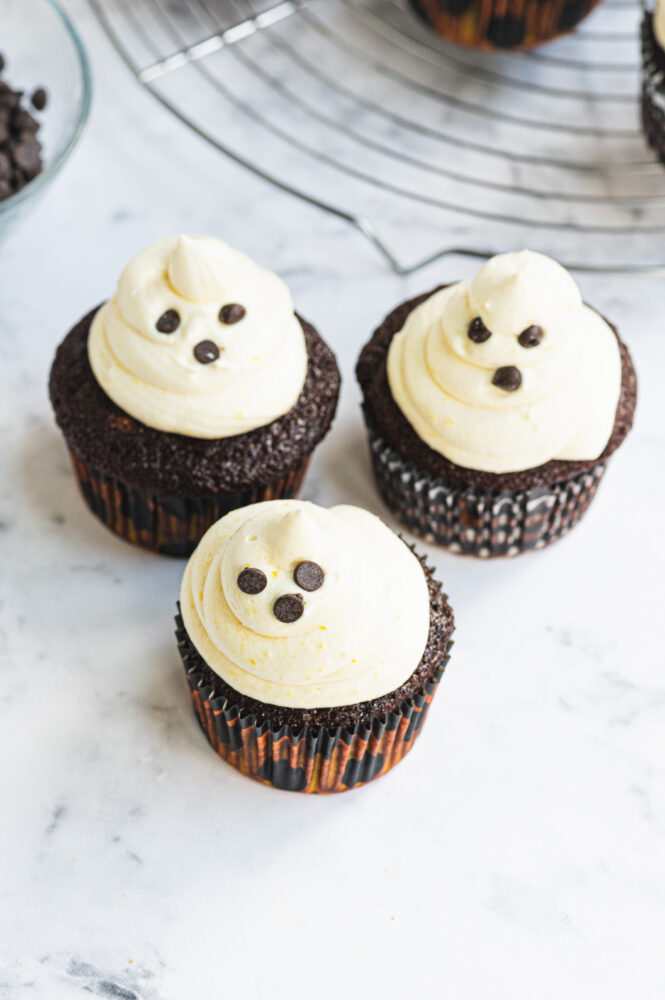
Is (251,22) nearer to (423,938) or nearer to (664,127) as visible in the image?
(664,127)

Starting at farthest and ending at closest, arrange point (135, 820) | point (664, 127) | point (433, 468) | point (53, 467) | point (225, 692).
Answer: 1. point (664, 127)
2. point (53, 467)
3. point (433, 468)
4. point (135, 820)
5. point (225, 692)

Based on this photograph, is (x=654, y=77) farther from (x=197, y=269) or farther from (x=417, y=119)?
(x=197, y=269)

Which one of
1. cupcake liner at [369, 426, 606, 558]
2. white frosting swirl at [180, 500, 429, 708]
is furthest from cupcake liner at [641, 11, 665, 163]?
white frosting swirl at [180, 500, 429, 708]

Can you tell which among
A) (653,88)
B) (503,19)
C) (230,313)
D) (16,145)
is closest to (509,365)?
(230,313)

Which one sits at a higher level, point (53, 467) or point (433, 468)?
point (53, 467)

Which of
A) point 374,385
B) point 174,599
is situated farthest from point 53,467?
point 374,385

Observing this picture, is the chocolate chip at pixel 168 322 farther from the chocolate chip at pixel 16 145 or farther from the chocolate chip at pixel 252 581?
the chocolate chip at pixel 16 145
